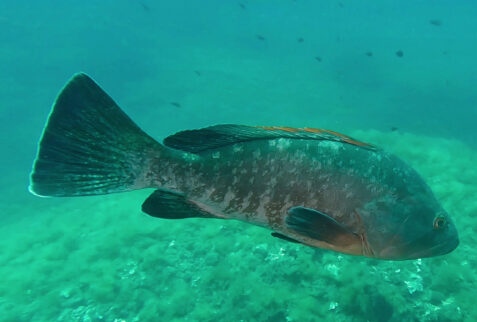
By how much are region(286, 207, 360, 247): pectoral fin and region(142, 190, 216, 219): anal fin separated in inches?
25.7

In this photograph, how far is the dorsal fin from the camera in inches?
81.9

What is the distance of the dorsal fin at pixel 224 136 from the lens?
2.08 metres

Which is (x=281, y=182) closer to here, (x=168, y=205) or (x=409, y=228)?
(x=168, y=205)

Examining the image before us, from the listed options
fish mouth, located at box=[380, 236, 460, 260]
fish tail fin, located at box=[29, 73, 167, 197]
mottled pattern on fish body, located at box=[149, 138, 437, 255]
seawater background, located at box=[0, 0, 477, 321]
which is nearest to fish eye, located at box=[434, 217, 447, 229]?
fish mouth, located at box=[380, 236, 460, 260]

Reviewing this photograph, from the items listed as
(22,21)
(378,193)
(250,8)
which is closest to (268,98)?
(378,193)

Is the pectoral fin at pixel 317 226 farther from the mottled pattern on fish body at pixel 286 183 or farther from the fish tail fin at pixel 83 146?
the fish tail fin at pixel 83 146

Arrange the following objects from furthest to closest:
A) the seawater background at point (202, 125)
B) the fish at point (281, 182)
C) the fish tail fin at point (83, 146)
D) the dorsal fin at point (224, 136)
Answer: the seawater background at point (202, 125), the dorsal fin at point (224, 136), the fish at point (281, 182), the fish tail fin at point (83, 146)

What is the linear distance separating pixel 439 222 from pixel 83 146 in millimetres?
2292

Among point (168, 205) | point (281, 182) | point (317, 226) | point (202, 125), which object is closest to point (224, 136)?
point (281, 182)

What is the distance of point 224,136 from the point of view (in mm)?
2092

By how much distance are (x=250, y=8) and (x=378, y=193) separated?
92.2 meters

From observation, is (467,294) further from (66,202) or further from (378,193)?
(66,202)

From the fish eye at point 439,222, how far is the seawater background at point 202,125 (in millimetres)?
5301

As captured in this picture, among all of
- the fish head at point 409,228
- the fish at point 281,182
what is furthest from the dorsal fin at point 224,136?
the fish head at point 409,228
